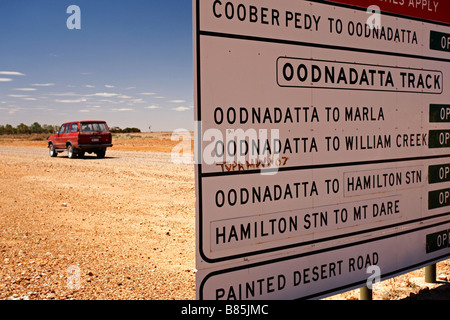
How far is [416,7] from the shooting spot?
3.32 metres

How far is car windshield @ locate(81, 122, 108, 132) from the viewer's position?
2157 centimetres

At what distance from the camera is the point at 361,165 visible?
283 centimetres

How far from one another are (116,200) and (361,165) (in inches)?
293

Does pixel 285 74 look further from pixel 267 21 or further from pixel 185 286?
pixel 185 286

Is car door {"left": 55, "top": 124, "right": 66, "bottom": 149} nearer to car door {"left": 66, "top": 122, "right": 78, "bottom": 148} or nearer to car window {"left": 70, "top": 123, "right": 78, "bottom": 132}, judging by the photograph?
car door {"left": 66, "top": 122, "right": 78, "bottom": 148}

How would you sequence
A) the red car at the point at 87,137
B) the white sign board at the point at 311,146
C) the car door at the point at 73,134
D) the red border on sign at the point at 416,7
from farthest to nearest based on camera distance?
the car door at the point at 73,134
the red car at the point at 87,137
the red border on sign at the point at 416,7
the white sign board at the point at 311,146

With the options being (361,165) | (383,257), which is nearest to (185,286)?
(383,257)

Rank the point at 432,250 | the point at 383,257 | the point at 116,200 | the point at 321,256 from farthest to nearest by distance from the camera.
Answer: the point at 116,200 < the point at 432,250 < the point at 383,257 < the point at 321,256

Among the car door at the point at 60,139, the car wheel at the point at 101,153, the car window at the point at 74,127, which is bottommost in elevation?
the car wheel at the point at 101,153

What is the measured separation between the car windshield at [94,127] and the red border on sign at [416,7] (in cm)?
→ 2048

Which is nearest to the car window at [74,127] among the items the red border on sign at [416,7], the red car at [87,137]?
the red car at [87,137]

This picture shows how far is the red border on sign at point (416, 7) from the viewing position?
9.68 ft

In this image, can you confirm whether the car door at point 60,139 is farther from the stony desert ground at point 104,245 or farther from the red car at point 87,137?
the stony desert ground at point 104,245

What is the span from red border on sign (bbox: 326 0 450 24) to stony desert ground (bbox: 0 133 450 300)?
2.81 meters
